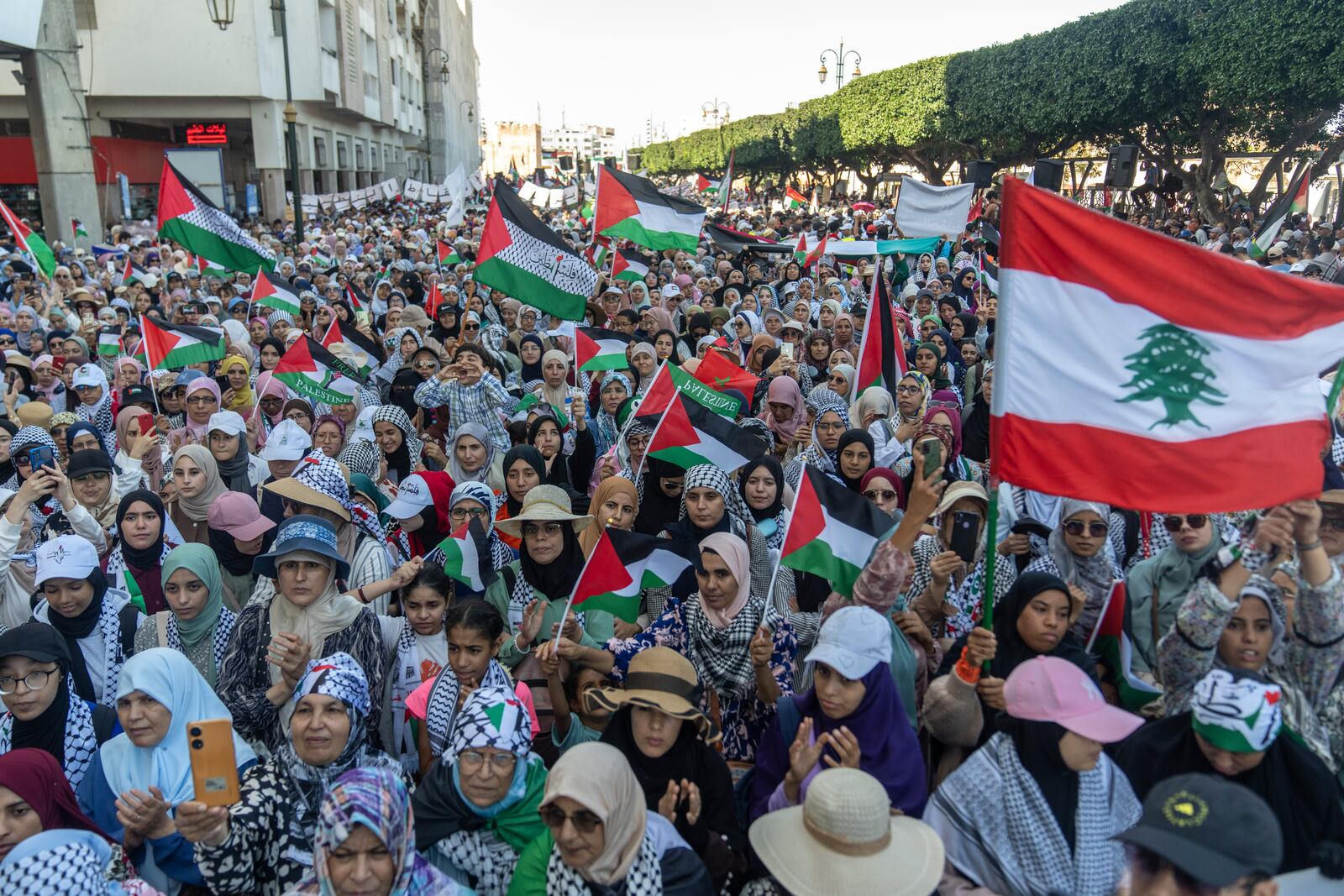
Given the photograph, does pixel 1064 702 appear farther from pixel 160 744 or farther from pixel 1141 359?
pixel 160 744

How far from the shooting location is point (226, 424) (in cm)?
601

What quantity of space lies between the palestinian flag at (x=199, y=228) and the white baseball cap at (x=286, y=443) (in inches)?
197

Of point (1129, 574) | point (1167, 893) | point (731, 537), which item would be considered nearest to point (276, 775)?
point (731, 537)

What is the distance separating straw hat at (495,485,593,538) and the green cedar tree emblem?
2.33 metres

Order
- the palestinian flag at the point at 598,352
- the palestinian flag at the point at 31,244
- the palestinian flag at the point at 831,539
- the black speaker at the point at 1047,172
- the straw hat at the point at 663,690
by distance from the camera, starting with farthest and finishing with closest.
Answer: the palestinian flag at the point at 31,244
the black speaker at the point at 1047,172
the palestinian flag at the point at 598,352
the palestinian flag at the point at 831,539
the straw hat at the point at 663,690

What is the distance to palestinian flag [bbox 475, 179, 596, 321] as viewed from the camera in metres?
8.72

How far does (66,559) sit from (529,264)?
5547mm

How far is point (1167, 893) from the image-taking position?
1998mm

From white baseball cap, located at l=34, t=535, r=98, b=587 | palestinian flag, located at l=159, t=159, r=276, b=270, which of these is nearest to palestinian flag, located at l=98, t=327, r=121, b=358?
palestinian flag, located at l=159, t=159, r=276, b=270

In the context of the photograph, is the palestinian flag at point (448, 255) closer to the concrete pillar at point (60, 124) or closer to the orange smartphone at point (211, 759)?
the concrete pillar at point (60, 124)

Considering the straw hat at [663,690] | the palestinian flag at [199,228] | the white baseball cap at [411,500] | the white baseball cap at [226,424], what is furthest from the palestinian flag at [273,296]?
the straw hat at [663,690]

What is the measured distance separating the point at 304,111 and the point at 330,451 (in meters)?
35.9

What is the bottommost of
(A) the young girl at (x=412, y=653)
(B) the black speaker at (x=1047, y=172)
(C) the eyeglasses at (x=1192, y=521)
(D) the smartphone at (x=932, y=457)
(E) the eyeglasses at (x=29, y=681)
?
(A) the young girl at (x=412, y=653)

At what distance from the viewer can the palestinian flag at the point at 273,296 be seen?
11.0m
